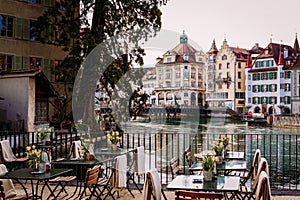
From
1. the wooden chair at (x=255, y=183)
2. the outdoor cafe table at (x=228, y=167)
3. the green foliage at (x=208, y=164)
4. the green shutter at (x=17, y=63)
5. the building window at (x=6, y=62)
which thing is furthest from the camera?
the green shutter at (x=17, y=63)

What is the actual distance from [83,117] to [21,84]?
3.58m

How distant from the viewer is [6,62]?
2264 cm

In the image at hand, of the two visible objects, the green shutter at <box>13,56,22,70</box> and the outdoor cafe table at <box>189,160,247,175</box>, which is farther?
the green shutter at <box>13,56,22,70</box>

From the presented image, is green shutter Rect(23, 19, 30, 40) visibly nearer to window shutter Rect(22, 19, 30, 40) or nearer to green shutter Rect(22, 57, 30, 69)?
window shutter Rect(22, 19, 30, 40)

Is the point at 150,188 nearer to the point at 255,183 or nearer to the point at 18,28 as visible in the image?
the point at 255,183

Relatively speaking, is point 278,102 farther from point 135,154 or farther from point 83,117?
point 135,154

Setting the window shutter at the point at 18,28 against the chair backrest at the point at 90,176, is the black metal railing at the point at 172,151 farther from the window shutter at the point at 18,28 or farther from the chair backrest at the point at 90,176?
the window shutter at the point at 18,28

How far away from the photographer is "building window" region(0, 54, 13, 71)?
22.3m

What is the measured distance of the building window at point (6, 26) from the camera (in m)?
22.1

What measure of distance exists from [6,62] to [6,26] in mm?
1915

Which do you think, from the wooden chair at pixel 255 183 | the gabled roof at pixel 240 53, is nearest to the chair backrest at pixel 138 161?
the wooden chair at pixel 255 183

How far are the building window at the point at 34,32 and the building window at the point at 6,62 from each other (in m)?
1.74

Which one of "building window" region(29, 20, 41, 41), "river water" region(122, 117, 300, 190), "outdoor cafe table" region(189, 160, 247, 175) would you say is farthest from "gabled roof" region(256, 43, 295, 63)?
"outdoor cafe table" region(189, 160, 247, 175)

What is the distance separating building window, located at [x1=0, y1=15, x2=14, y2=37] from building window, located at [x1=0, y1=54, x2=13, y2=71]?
1178 millimetres
